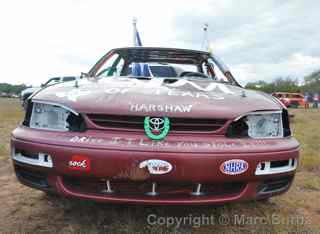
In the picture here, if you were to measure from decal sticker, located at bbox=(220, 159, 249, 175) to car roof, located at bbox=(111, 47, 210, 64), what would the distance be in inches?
80.5

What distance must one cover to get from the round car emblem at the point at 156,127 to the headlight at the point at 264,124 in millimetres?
523

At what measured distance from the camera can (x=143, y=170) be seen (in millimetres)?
1714

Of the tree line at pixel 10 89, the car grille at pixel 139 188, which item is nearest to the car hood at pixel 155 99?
the car grille at pixel 139 188

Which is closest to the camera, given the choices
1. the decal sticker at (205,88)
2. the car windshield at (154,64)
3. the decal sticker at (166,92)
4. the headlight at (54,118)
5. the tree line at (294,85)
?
the headlight at (54,118)

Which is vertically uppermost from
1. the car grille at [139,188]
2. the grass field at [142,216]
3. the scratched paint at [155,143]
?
the scratched paint at [155,143]

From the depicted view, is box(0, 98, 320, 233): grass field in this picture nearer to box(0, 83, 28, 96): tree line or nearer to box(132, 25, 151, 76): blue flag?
box(132, 25, 151, 76): blue flag

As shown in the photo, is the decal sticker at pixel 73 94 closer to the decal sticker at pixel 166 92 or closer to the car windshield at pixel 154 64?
the decal sticker at pixel 166 92

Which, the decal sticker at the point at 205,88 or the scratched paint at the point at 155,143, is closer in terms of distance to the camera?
the scratched paint at the point at 155,143

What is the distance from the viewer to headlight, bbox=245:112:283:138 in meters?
1.99

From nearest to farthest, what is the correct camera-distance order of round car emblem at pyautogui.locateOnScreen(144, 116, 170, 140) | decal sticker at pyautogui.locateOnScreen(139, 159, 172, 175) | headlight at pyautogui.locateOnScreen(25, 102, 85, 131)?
decal sticker at pyautogui.locateOnScreen(139, 159, 172, 175), round car emblem at pyautogui.locateOnScreen(144, 116, 170, 140), headlight at pyautogui.locateOnScreen(25, 102, 85, 131)

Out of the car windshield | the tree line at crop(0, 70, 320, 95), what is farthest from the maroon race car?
the tree line at crop(0, 70, 320, 95)

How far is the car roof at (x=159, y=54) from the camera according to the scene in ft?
11.7

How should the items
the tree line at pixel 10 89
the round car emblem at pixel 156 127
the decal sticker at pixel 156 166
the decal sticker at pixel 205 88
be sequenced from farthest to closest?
1. the tree line at pixel 10 89
2. the decal sticker at pixel 205 88
3. the round car emblem at pixel 156 127
4. the decal sticker at pixel 156 166

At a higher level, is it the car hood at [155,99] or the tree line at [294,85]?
the car hood at [155,99]
